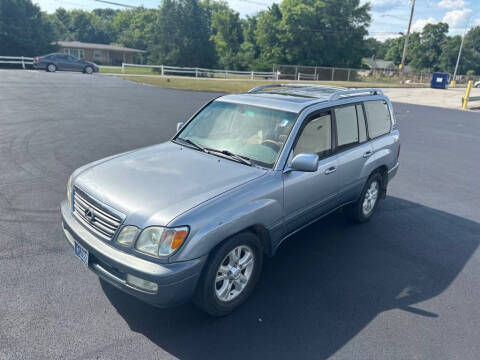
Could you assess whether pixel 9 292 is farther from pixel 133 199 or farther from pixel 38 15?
pixel 38 15

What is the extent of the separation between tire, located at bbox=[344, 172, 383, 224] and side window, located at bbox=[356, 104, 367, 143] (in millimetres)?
667

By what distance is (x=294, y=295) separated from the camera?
3.68 m

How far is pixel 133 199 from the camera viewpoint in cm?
300

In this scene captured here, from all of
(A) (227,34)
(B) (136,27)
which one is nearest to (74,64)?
(A) (227,34)

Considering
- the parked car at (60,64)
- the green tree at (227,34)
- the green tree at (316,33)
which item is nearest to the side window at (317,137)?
the parked car at (60,64)

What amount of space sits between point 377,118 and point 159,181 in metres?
3.69

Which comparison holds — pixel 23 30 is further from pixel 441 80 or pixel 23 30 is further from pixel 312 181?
pixel 441 80

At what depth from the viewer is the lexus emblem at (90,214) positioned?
10.4 ft

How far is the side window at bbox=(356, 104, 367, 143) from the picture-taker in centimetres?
492

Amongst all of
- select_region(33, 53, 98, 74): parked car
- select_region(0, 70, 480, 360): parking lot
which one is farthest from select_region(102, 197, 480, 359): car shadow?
select_region(33, 53, 98, 74): parked car

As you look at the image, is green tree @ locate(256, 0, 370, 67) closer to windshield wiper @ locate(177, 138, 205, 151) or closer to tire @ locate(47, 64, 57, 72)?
tire @ locate(47, 64, 57, 72)

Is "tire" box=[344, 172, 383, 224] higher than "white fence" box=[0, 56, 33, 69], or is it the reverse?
"white fence" box=[0, 56, 33, 69]

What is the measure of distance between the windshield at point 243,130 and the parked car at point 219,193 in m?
0.01

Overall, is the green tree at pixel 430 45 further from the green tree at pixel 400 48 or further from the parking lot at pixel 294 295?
the parking lot at pixel 294 295
